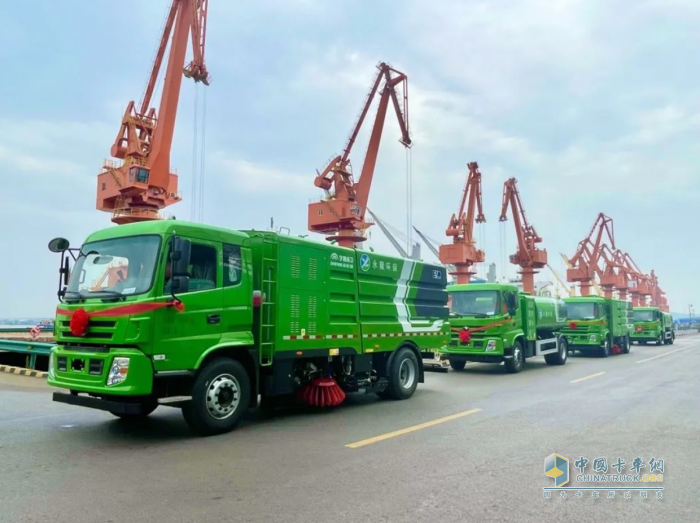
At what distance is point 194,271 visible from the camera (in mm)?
6734

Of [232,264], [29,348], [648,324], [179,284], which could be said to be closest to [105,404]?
[179,284]

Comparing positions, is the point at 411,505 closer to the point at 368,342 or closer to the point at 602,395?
the point at 368,342

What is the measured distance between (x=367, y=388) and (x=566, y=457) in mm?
4215

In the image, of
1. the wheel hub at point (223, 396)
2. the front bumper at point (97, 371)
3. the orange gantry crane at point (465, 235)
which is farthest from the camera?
the orange gantry crane at point (465, 235)

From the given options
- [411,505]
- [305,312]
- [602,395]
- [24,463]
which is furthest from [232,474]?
[602,395]

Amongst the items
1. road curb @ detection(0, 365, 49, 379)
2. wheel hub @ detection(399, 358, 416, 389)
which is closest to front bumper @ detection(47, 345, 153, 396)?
wheel hub @ detection(399, 358, 416, 389)

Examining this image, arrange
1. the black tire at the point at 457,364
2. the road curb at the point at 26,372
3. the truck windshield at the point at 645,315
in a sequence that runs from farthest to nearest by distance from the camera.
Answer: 1. the truck windshield at the point at 645,315
2. the black tire at the point at 457,364
3. the road curb at the point at 26,372

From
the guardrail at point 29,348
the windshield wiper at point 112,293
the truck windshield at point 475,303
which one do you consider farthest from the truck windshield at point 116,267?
the truck windshield at point 475,303

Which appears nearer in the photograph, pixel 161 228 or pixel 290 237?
pixel 161 228

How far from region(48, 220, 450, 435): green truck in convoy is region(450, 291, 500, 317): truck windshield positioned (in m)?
7.04

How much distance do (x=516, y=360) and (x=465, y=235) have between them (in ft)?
113

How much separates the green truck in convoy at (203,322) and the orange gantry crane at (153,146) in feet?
72.5

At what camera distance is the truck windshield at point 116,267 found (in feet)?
20.8

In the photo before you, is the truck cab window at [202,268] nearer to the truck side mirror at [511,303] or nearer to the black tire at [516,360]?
the truck side mirror at [511,303]
